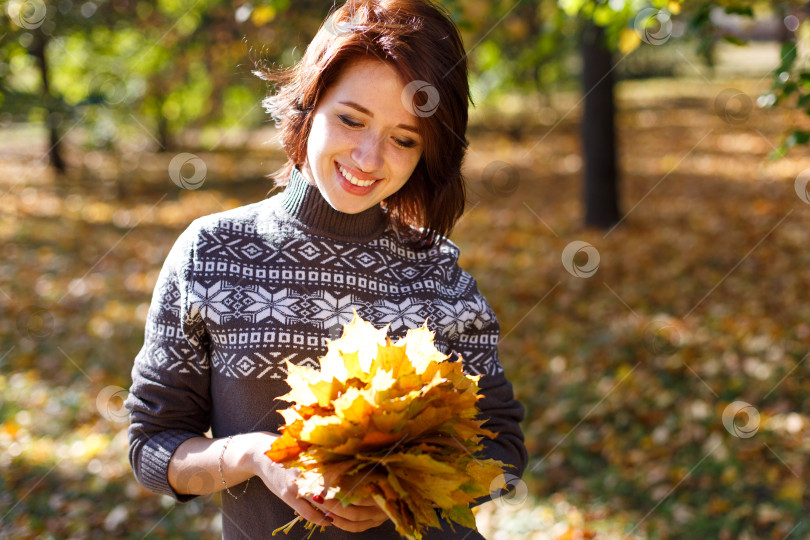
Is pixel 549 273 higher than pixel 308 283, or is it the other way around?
pixel 308 283

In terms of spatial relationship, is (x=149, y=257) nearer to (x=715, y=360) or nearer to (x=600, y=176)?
(x=600, y=176)

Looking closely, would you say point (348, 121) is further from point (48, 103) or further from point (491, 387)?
point (48, 103)

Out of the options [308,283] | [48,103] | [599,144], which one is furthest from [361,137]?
[599,144]

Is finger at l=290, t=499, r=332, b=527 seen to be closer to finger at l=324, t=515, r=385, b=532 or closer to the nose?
finger at l=324, t=515, r=385, b=532

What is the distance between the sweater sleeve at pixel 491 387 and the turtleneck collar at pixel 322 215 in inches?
12.9

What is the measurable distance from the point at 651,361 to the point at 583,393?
0.63 metres

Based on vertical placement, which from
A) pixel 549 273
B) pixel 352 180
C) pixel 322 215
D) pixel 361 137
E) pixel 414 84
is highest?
pixel 414 84

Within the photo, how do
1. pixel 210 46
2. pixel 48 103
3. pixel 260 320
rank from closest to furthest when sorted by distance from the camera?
pixel 260 320
pixel 48 103
pixel 210 46

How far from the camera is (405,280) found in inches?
72.3

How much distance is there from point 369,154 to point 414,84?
0.19 meters

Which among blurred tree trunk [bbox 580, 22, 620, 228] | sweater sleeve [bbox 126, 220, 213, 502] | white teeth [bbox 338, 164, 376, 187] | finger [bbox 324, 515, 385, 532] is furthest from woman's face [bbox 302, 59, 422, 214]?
blurred tree trunk [bbox 580, 22, 620, 228]

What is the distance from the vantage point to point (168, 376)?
1.64 meters

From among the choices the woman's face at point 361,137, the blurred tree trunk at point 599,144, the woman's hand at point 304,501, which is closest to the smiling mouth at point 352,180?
the woman's face at point 361,137

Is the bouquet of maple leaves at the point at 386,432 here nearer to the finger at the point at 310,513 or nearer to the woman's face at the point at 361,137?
the finger at the point at 310,513
